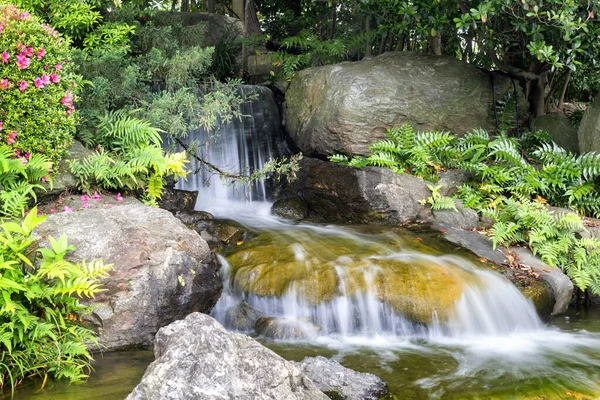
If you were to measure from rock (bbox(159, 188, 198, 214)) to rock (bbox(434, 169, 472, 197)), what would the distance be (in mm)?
4144

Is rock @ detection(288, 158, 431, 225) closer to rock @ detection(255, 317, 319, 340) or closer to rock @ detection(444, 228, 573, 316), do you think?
rock @ detection(444, 228, 573, 316)

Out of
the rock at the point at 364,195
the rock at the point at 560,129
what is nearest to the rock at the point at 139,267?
the rock at the point at 364,195

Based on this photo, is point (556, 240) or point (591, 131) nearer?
point (556, 240)

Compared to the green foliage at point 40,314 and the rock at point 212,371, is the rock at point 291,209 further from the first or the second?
the rock at point 212,371

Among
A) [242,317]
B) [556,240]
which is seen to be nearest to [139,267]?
[242,317]

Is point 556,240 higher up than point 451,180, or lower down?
lower down

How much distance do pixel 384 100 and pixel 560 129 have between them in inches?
146

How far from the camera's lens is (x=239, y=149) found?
11.1 meters

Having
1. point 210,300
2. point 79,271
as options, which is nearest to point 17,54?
point 79,271

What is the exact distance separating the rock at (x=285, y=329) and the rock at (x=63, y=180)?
3.12 metres

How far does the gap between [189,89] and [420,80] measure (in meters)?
4.62

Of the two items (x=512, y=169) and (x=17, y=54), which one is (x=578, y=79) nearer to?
(x=512, y=169)

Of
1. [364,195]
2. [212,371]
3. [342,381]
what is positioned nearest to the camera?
[212,371]

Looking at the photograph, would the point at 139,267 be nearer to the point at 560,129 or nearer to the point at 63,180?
the point at 63,180
